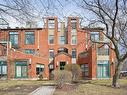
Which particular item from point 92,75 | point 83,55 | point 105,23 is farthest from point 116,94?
point 83,55

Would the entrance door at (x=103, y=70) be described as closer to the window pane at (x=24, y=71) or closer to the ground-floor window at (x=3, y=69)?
the window pane at (x=24, y=71)

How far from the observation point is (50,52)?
66188 millimetres

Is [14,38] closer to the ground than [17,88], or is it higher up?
higher up

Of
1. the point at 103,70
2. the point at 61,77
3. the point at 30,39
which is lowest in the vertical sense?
the point at 61,77

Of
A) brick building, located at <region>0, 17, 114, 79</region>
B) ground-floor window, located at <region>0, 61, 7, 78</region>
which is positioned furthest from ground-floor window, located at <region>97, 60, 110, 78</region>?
ground-floor window, located at <region>0, 61, 7, 78</region>

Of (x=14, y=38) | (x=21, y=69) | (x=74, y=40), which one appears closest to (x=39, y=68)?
(x=21, y=69)

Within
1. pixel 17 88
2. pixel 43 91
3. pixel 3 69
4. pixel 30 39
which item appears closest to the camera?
pixel 43 91

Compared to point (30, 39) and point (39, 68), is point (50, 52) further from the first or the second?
point (39, 68)

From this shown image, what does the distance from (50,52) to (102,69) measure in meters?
16.3

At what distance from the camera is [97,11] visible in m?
31.8

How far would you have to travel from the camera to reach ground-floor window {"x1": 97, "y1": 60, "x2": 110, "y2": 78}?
5319 cm

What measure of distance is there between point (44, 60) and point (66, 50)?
278 inches

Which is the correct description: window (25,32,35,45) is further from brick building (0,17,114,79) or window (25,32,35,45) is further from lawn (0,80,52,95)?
lawn (0,80,52,95)

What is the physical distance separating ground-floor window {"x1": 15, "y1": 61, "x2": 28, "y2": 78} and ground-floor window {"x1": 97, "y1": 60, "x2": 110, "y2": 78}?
41.4ft
